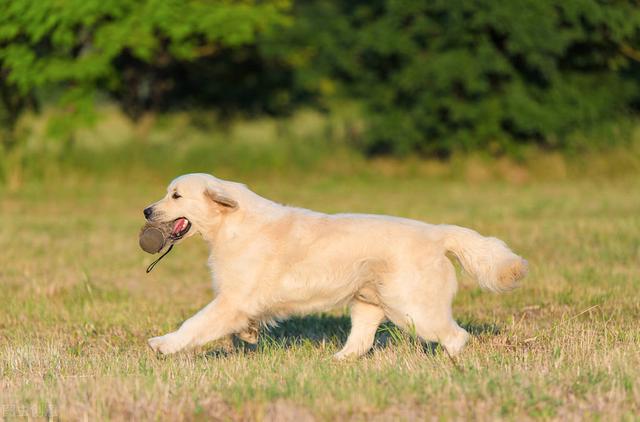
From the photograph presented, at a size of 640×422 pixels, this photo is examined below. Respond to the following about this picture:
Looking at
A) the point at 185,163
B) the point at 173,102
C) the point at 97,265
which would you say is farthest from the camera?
the point at 173,102

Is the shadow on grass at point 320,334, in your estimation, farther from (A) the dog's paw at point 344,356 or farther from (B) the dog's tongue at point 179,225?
(B) the dog's tongue at point 179,225

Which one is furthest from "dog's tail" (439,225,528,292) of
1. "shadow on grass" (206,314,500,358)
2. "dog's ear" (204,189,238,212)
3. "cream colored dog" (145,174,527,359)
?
"dog's ear" (204,189,238,212)

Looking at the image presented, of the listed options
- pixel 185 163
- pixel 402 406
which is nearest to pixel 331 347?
pixel 402 406

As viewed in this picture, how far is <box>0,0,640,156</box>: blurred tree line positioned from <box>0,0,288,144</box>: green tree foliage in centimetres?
4

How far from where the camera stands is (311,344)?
24.7 feet

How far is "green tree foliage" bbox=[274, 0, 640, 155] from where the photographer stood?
20.7m

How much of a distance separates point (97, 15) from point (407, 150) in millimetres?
7630

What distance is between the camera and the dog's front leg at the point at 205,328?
20.9 feet

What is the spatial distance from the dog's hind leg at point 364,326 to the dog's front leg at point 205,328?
82cm

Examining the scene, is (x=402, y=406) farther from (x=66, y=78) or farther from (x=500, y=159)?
(x=500, y=159)

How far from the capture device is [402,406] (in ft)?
17.0

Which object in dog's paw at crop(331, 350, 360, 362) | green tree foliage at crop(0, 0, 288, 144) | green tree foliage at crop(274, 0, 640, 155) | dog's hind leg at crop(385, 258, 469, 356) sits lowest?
green tree foliage at crop(274, 0, 640, 155)

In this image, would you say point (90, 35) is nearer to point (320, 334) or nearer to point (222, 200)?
point (320, 334)

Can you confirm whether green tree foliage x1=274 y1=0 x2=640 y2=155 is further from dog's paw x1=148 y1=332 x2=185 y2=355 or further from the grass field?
dog's paw x1=148 y1=332 x2=185 y2=355
